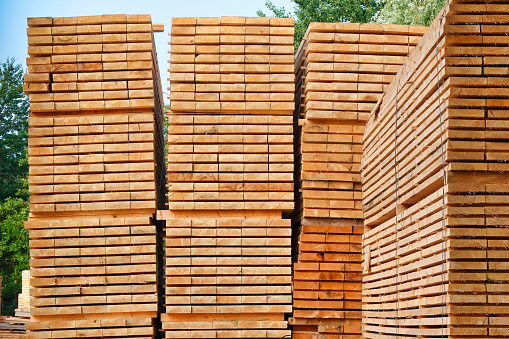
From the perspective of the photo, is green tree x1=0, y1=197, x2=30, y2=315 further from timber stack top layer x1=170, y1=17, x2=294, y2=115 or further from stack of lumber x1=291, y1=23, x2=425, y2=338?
stack of lumber x1=291, y1=23, x2=425, y2=338

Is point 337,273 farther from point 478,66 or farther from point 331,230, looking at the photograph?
point 478,66

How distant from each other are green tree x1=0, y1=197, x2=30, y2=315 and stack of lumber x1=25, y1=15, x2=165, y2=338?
1939cm

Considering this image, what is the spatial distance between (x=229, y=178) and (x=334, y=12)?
1776 centimetres

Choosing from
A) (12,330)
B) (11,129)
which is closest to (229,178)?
(12,330)

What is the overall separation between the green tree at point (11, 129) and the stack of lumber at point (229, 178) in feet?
86.4

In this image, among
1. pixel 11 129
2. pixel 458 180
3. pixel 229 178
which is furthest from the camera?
pixel 11 129

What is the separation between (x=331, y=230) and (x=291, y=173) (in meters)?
0.99

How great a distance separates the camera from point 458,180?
261 inches

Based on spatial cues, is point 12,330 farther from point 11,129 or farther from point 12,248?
point 11,129

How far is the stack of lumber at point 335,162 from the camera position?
402 inches

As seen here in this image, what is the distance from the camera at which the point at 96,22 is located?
418 inches

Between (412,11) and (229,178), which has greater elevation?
(412,11)

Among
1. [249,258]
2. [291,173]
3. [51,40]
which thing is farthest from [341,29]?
[51,40]

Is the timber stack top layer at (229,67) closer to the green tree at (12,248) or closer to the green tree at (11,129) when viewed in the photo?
the green tree at (12,248)
